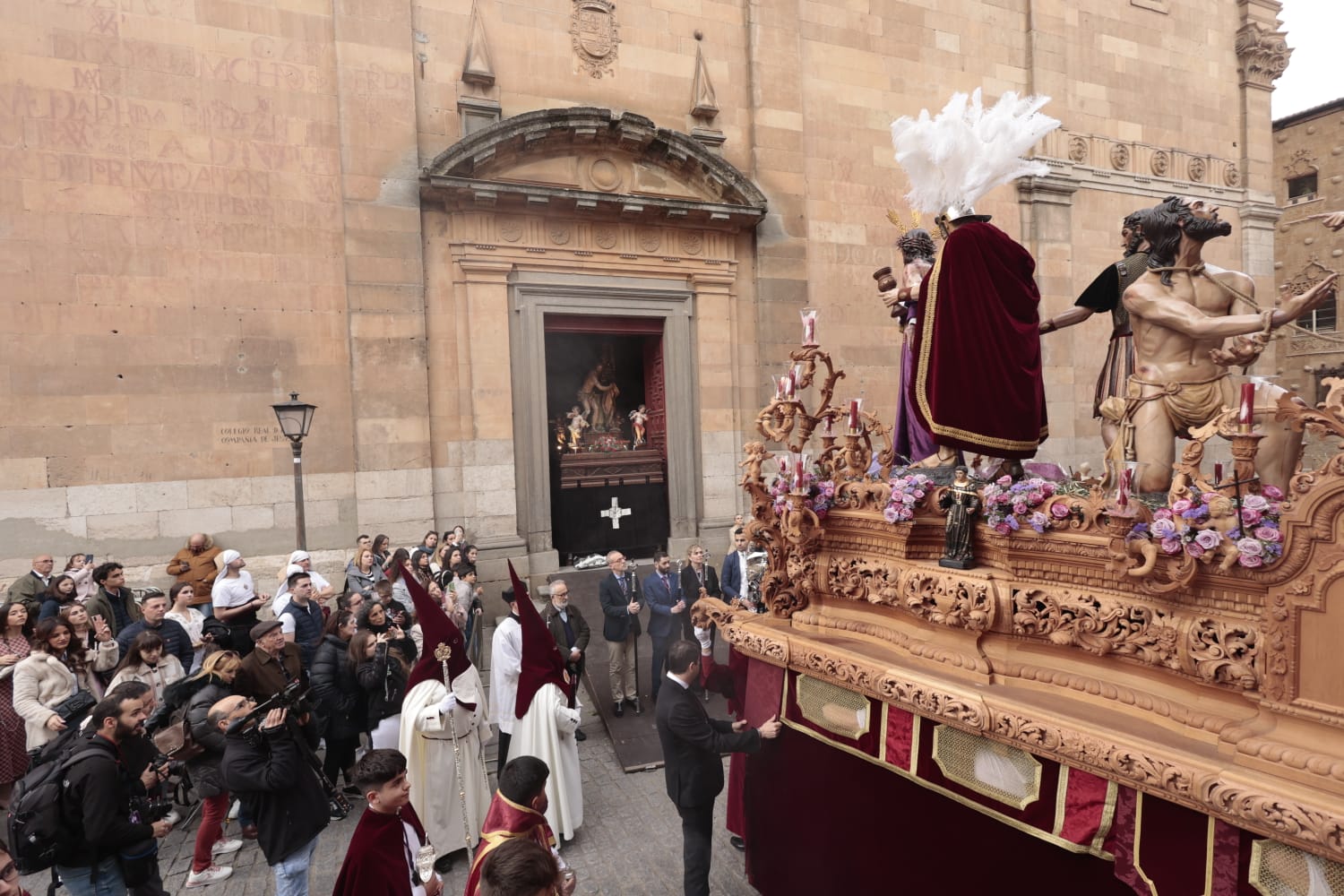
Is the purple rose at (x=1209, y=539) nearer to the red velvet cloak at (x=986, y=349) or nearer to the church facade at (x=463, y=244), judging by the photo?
the red velvet cloak at (x=986, y=349)

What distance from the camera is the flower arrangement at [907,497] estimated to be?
414cm

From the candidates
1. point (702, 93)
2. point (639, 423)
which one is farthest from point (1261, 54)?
point (639, 423)

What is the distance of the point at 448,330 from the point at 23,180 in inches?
241

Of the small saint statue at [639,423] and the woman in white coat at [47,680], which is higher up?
the small saint statue at [639,423]

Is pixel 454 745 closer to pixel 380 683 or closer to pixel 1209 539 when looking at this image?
pixel 380 683

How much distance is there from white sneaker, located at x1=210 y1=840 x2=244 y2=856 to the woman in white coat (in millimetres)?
1548

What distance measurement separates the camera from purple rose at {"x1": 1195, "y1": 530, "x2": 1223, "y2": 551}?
274 cm

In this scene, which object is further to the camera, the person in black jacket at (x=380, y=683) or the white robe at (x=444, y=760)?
the person in black jacket at (x=380, y=683)

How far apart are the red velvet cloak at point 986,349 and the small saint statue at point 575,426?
10921mm

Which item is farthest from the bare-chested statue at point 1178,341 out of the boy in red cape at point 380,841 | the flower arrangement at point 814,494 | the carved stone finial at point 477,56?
the carved stone finial at point 477,56

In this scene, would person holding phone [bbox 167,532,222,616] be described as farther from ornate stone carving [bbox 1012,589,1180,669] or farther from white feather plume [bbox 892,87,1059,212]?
ornate stone carving [bbox 1012,589,1180,669]

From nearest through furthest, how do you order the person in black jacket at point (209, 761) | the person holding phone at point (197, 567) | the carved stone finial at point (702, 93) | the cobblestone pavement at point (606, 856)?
1. the person in black jacket at point (209, 761)
2. the cobblestone pavement at point (606, 856)
3. the person holding phone at point (197, 567)
4. the carved stone finial at point (702, 93)

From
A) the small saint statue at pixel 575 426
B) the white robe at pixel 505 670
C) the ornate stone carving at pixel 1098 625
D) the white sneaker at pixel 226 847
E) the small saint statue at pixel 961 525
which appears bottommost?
the white sneaker at pixel 226 847

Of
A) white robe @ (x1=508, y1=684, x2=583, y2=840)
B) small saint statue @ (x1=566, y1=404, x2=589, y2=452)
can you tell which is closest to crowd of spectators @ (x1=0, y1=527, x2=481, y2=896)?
white robe @ (x1=508, y1=684, x2=583, y2=840)
